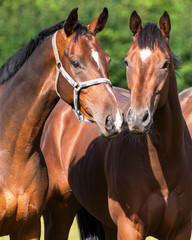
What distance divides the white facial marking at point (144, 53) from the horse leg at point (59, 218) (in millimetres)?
2284

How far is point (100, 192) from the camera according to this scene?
569cm

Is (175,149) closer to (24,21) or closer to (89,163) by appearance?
(89,163)

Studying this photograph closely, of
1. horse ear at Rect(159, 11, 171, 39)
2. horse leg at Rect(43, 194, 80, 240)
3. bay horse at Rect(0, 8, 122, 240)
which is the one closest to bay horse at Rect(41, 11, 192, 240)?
horse ear at Rect(159, 11, 171, 39)

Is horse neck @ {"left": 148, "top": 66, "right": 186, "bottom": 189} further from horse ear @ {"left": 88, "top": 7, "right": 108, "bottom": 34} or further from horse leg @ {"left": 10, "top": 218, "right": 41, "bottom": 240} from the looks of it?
horse leg @ {"left": 10, "top": 218, "right": 41, "bottom": 240}

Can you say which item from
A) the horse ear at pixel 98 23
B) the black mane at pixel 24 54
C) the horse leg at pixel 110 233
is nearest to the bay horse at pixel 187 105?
the horse leg at pixel 110 233

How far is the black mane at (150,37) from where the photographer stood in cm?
476

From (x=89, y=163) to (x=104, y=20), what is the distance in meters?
1.56

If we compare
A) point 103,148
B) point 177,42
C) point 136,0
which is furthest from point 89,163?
point 136,0

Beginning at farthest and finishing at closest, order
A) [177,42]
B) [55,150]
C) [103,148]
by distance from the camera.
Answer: [177,42] < [55,150] < [103,148]

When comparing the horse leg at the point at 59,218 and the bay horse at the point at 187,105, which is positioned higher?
the bay horse at the point at 187,105

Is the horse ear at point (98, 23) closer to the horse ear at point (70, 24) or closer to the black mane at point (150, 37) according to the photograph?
the horse ear at point (70, 24)

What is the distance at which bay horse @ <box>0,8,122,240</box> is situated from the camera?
463cm

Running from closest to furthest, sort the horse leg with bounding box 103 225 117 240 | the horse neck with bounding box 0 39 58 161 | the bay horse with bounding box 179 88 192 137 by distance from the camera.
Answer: the horse neck with bounding box 0 39 58 161
the horse leg with bounding box 103 225 117 240
the bay horse with bounding box 179 88 192 137

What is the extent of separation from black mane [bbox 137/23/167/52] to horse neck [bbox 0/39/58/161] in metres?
0.72
